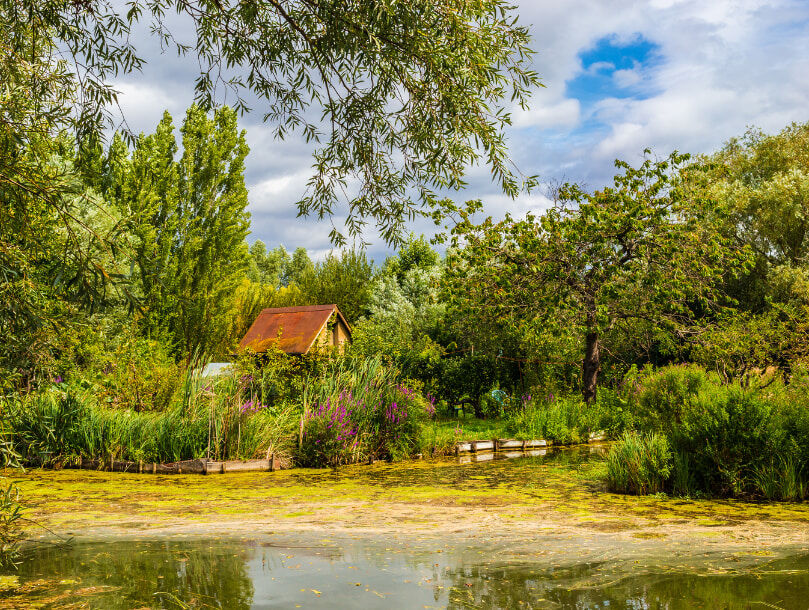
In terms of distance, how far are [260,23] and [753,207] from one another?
2600 centimetres

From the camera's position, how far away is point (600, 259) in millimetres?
15773

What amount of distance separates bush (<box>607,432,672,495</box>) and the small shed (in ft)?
61.4

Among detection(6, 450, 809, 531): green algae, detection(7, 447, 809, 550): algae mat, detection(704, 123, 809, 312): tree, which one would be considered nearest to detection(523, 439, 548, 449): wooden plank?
detection(6, 450, 809, 531): green algae

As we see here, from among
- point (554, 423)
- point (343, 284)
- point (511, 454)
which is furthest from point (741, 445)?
point (343, 284)

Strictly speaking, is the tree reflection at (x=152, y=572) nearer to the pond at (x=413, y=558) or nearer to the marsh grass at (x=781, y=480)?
the pond at (x=413, y=558)

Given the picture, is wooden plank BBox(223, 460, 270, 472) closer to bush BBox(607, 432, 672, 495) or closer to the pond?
the pond

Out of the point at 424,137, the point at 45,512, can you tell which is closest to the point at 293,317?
the point at 45,512

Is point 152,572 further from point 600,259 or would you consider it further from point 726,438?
point 600,259

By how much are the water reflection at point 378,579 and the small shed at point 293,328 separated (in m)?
21.5

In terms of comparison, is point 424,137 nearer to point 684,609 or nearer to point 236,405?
point 684,609

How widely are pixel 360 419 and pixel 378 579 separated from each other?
24.0 feet

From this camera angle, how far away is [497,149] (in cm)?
556

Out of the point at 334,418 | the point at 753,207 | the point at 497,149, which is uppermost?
the point at 753,207

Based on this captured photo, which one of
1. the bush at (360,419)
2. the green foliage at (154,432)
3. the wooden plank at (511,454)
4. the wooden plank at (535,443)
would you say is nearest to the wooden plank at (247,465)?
the green foliage at (154,432)
